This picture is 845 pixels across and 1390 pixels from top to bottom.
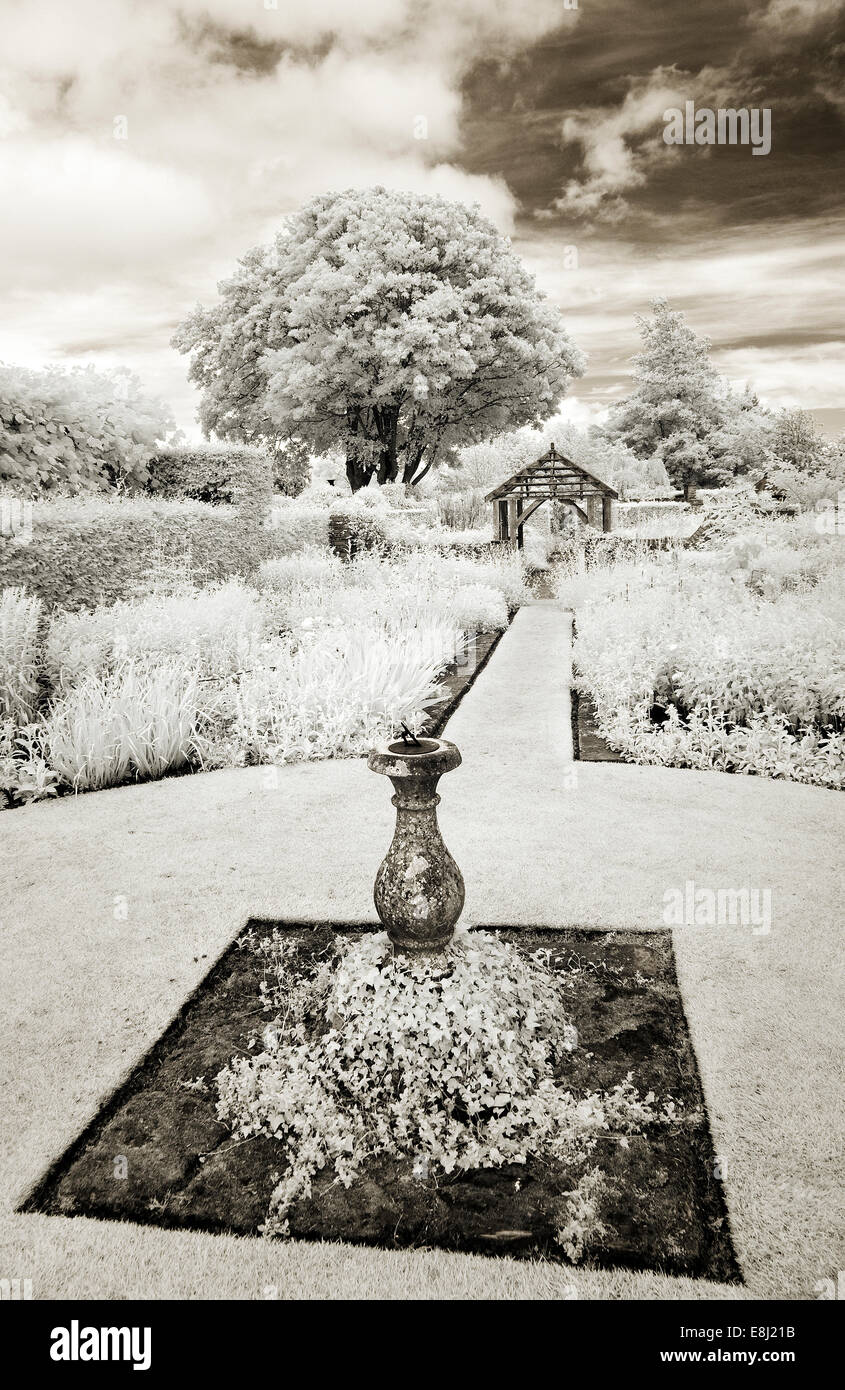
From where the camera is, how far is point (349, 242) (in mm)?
21328

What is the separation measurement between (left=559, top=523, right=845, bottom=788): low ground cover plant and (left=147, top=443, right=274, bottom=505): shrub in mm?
6429

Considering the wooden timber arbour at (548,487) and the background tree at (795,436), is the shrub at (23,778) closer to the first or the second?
the wooden timber arbour at (548,487)

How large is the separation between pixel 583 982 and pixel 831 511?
593 inches

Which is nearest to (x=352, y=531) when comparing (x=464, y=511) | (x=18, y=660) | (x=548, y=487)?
(x=548, y=487)

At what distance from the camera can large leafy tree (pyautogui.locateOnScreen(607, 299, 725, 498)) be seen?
3675 cm

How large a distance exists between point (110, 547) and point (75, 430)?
359 centimetres

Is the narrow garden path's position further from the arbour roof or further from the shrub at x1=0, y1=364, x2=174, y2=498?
the arbour roof

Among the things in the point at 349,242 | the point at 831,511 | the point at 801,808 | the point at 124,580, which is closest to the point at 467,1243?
the point at 801,808

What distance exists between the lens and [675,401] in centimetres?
3647

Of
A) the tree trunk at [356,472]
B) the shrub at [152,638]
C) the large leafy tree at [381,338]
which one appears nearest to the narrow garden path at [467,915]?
the shrub at [152,638]

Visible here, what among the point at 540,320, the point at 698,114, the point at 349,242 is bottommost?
the point at 698,114

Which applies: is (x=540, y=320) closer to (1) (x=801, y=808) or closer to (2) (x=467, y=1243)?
(1) (x=801, y=808)

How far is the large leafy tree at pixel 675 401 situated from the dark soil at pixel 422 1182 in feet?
126
